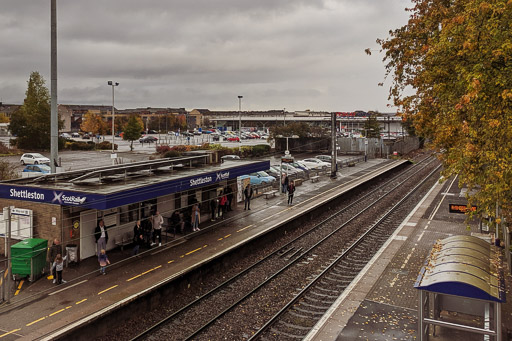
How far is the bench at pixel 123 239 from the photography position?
16266 millimetres

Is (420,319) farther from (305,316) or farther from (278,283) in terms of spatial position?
(278,283)

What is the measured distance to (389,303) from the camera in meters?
12.0

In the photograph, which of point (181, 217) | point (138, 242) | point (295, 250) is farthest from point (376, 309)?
point (181, 217)

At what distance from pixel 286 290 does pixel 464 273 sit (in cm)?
633

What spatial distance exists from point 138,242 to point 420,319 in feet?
33.1

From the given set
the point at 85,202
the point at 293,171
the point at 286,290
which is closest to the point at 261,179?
the point at 293,171

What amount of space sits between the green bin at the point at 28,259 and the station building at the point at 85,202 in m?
0.68

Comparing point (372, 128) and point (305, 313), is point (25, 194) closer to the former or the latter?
point (305, 313)

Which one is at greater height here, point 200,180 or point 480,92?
point 480,92

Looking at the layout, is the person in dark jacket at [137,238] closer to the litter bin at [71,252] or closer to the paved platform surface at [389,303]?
the litter bin at [71,252]

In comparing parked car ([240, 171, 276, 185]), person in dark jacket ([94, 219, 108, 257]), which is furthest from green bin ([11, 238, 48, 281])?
parked car ([240, 171, 276, 185])

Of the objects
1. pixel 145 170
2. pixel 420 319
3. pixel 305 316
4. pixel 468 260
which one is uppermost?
pixel 145 170

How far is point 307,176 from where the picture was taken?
3844cm

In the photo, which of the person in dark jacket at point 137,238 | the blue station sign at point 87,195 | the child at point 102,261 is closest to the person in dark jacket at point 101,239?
the child at point 102,261
